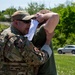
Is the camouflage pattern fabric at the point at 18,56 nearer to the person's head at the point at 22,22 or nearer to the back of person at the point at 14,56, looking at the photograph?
the back of person at the point at 14,56

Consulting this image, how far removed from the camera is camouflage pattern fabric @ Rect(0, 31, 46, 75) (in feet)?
12.0

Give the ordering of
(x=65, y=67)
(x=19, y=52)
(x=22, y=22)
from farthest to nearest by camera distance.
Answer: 1. (x=65, y=67)
2. (x=22, y=22)
3. (x=19, y=52)

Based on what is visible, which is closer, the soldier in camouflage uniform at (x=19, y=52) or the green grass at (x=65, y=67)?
the soldier in camouflage uniform at (x=19, y=52)

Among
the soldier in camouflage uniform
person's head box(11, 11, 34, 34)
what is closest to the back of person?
the soldier in camouflage uniform

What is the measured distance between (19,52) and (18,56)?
49 mm

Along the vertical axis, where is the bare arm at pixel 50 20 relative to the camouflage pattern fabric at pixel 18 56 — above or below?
above

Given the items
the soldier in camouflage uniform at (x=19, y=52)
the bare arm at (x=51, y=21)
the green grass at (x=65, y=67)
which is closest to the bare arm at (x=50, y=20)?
the bare arm at (x=51, y=21)

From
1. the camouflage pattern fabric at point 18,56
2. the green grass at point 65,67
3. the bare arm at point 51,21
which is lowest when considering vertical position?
the green grass at point 65,67

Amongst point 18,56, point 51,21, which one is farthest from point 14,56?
point 51,21

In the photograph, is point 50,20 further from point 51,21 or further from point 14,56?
point 14,56

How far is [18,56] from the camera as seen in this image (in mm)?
3676

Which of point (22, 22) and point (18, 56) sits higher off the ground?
point (22, 22)

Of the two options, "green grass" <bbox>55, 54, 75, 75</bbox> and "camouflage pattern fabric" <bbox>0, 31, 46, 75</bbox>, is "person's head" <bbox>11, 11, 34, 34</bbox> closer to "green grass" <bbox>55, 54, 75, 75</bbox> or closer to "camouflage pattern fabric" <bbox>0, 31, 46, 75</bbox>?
"camouflage pattern fabric" <bbox>0, 31, 46, 75</bbox>

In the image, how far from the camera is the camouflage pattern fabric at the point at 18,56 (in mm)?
3652
